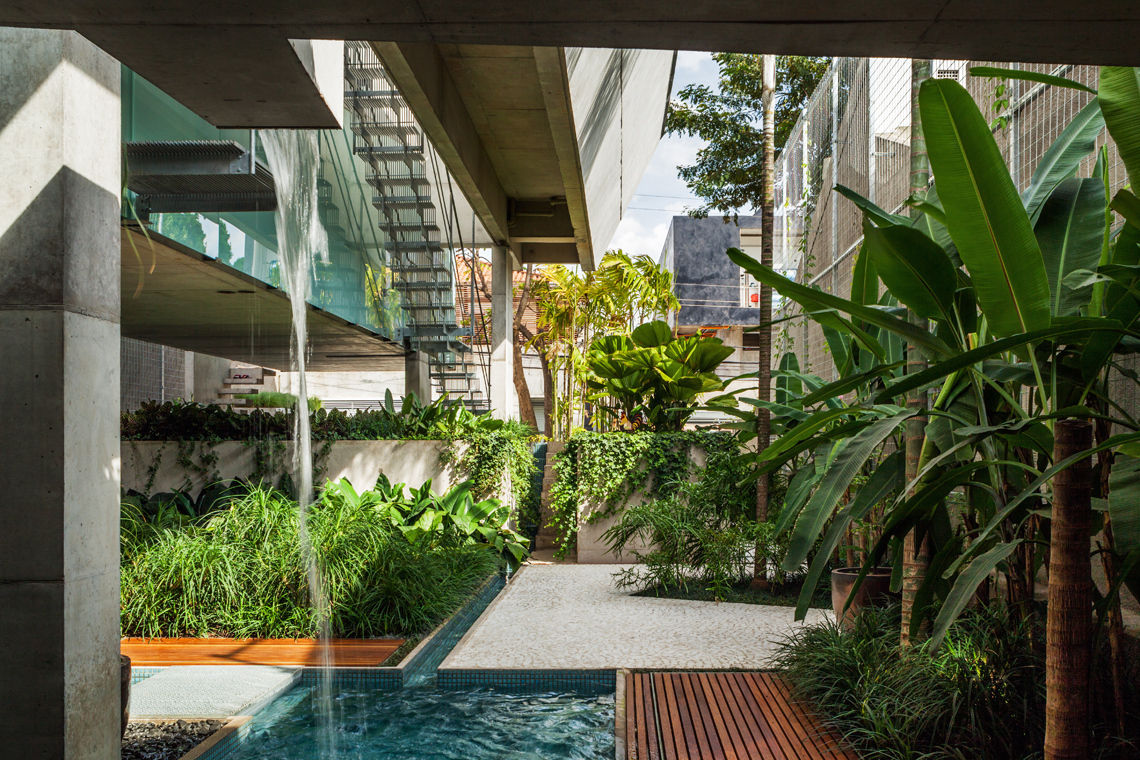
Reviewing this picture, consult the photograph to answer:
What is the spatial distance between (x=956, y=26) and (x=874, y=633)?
272cm

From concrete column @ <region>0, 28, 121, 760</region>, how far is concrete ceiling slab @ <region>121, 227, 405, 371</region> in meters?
1.01

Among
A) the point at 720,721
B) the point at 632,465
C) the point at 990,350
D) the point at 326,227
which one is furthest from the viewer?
the point at 632,465

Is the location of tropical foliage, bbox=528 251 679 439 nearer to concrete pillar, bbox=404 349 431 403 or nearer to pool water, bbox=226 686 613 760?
concrete pillar, bbox=404 349 431 403

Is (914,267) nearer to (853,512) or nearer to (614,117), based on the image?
(853,512)

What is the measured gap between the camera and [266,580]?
530cm

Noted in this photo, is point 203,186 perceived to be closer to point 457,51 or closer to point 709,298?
point 457,51

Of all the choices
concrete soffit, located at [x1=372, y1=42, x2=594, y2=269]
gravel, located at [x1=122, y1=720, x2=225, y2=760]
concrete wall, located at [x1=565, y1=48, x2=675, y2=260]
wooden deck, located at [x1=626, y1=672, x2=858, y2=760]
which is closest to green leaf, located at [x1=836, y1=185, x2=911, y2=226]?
wooden deck, located at [x1=626, y1=672, x2=858, y2=760]

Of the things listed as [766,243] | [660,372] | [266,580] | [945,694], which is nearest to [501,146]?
[660,372]

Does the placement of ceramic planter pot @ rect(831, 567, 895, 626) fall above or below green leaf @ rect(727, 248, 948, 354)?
below

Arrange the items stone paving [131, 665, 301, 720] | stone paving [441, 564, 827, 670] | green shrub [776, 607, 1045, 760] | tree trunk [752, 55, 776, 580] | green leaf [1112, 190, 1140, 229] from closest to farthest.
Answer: green leaf [1112, 190, 1140, 229] → green shrub [776, 607, 1045, 760] → stone paving [131, 665, 301, 720] → stone paving [441, 564, 827, 670] → tree trunk [752, 55, 776, 580]

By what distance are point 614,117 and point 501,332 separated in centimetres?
352

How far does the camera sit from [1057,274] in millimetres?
2623

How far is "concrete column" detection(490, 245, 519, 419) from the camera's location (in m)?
11.5

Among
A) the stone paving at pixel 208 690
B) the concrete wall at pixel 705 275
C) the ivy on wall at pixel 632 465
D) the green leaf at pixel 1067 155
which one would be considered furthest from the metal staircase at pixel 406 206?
the concrete wall at pixel 705 275
